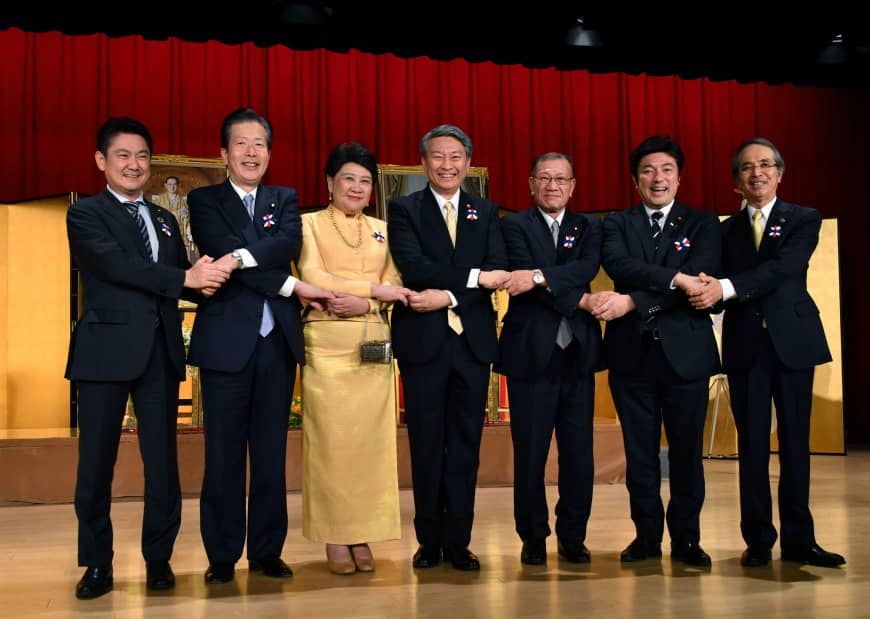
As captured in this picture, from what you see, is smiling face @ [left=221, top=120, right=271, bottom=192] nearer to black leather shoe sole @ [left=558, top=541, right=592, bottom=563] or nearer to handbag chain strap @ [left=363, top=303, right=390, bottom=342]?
handbag chain strap @ [left=363, top=303, right=390, bottom=342]

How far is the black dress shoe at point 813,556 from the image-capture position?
11.6 ft

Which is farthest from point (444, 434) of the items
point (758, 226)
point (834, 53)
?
point (834, 53)

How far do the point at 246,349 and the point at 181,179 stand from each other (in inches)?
148

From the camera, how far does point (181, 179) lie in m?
6.76

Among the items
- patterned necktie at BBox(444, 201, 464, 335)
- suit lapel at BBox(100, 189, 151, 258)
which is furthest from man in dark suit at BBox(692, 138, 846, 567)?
suit lapel at BBox(100, 189, 151, 258)

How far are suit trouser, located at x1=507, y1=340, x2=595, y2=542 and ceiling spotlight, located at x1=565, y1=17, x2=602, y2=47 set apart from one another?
4.01 metres

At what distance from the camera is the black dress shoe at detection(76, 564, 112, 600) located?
321 centimetres

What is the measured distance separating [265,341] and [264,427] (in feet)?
1.01

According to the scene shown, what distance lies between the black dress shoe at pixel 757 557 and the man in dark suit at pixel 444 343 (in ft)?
3.32

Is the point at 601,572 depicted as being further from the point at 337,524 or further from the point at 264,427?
the point at 264,427

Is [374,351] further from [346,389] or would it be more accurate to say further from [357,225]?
[357,225]

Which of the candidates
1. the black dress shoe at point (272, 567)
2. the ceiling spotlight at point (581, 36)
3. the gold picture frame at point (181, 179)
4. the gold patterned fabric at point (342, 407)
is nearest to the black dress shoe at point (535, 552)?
the gold patterned fabric at point (342, 407)

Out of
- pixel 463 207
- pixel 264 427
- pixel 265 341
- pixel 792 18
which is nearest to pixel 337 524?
pixel 264 427

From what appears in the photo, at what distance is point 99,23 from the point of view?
20.1 ft
